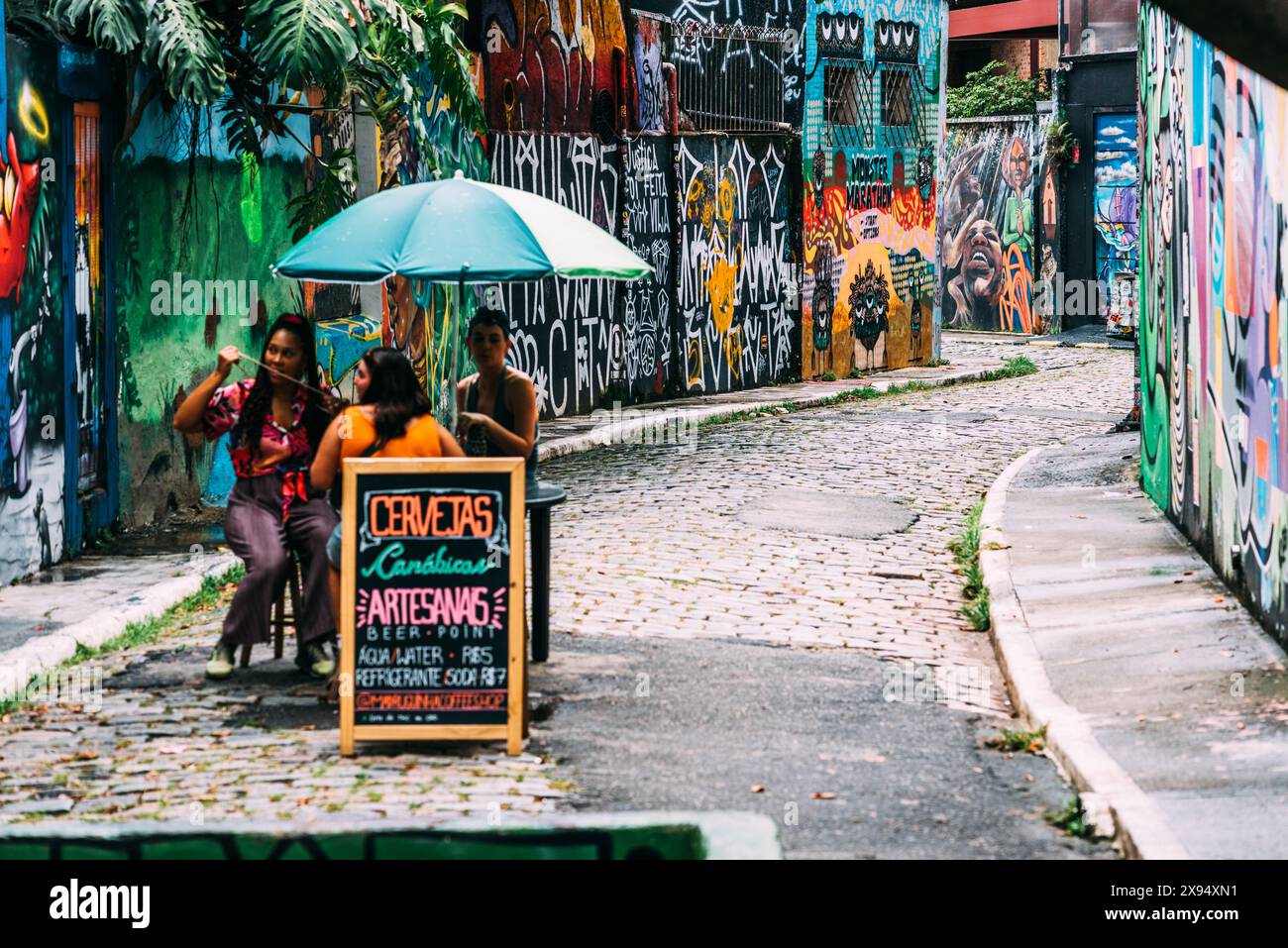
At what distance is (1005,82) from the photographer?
147 feet

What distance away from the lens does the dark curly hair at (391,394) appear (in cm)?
744

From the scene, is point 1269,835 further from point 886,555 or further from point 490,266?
point 886,555

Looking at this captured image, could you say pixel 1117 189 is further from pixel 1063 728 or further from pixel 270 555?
pixel 270 555

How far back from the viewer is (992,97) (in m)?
44.0

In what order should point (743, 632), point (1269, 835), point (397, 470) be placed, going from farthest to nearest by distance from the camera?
point (743, 632) → point (397, 470) → point (1269, 835)

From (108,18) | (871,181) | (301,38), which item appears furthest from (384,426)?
(871,181)

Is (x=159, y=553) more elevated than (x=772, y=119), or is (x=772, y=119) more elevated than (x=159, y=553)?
(x=772, y=119)

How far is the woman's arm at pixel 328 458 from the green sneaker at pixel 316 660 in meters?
0.77

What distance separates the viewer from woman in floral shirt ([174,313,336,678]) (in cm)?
788

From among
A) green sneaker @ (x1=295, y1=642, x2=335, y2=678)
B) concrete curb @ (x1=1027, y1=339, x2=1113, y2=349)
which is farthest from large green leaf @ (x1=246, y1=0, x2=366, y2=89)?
concrete curb @ (x1=1027, y1=339, x2=1113, y2=349)

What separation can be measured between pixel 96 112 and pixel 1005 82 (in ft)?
118

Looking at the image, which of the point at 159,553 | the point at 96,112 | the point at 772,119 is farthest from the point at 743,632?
the point at 772,119

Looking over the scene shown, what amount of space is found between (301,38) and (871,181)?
15844 millimetres

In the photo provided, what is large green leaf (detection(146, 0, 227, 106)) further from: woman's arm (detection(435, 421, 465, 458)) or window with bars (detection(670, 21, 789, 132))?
window with bars (detection(670, 21, 789, 132))
